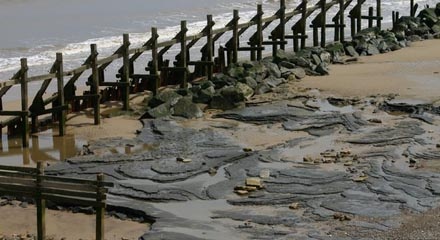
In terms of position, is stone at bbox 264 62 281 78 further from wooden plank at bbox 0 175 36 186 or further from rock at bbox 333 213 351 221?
wooden plank at bbox 0 175 36 186

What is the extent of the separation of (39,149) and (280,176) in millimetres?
4942

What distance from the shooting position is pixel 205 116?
60.1 feet

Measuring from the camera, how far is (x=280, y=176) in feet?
45.3

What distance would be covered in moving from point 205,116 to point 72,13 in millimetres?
20398

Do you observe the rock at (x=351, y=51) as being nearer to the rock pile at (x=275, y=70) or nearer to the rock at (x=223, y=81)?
the rock pile at (x=275, y=70)

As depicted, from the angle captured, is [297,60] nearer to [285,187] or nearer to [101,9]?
[285,187]

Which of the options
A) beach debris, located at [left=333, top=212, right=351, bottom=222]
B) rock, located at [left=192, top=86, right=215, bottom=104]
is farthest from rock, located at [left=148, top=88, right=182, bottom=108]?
beach debris, located at [left=333, top=212, right=351, bottom=222]

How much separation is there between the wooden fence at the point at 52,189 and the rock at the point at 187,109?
7548 millimetres

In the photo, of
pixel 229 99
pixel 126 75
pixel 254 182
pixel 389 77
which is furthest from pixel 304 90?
pixel 254 182

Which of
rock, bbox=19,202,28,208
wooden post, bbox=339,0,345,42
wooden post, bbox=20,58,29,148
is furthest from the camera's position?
wooden post, bbox=339,0,345,42

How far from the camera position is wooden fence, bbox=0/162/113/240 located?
1027 cm

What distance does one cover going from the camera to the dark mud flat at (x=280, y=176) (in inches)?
469

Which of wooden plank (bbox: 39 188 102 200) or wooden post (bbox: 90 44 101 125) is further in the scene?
wooden post (bbox: 90 44 101 125)

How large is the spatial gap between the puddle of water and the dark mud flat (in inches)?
22.8
